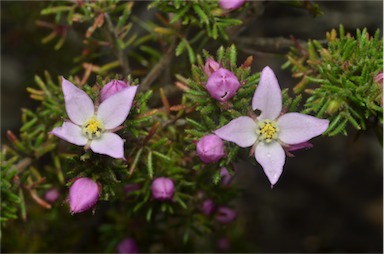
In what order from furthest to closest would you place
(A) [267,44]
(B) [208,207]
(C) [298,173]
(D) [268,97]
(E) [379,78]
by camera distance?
(C) [298,173], (A) [267,44], (B) [208,207], (E) [379,78], (D) [268,97]

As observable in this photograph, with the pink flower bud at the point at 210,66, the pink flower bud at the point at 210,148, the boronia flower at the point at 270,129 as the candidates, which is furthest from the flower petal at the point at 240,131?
the pink flower bud at the point at 210,66

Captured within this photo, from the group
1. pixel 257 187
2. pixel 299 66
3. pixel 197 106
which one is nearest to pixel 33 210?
pixel 197 106

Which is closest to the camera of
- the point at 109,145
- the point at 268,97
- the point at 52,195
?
the point at 109,145

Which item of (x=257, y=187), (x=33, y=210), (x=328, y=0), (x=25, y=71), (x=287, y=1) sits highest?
(x=287, y=1)

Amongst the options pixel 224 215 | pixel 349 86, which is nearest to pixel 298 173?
pixel 224 215

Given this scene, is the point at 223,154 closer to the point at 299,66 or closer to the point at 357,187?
the point at 299,66

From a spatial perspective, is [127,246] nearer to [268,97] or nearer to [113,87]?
[113,87]

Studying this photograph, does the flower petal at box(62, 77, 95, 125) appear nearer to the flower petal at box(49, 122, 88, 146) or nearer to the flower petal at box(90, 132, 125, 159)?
the flower petal at box(49, 122, 88, 146)
